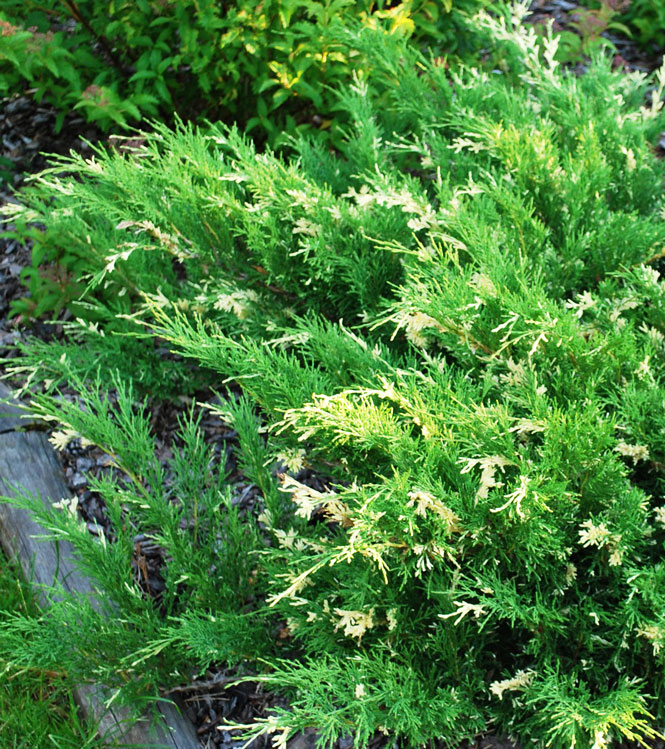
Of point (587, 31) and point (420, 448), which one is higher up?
point (587, 31)

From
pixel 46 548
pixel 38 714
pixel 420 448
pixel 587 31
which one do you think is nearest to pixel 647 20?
pixel 587 31

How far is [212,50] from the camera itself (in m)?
3.08

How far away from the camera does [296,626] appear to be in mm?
1928

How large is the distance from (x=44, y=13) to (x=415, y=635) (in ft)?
10.3

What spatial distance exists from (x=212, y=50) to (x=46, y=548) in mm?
1993

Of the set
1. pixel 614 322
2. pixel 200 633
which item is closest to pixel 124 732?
pixel 200 633

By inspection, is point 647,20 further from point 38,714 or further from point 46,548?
point 38,714

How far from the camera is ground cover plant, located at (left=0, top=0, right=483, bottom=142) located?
116 inches

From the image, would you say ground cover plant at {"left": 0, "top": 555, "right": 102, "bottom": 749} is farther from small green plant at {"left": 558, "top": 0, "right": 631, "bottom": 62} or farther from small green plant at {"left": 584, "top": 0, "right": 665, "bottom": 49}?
small green plant at {"left": 584, "top": 0, "right": 665, "bottom": 49}

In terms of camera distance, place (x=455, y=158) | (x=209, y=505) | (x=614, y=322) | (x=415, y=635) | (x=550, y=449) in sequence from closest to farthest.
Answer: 1. (x=550, y=449)
2. (x=415, y=635)
3. (x=614, y=322)
4. (x=209, y=505)
5. (x=455, y=158)

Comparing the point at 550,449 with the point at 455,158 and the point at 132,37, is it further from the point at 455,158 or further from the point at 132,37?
the point at 132,37

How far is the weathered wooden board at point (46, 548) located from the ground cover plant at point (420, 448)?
0.13m

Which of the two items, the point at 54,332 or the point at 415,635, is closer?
the point at 415,635

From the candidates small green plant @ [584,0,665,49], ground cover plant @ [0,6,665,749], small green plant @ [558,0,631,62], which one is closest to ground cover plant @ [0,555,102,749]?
ground cover plant @ [0,6,665,749]
